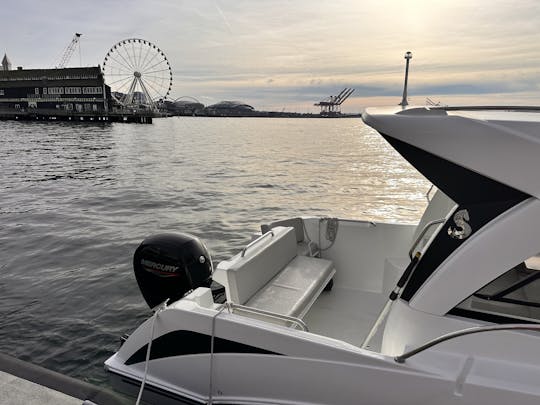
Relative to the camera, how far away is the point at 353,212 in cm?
1343

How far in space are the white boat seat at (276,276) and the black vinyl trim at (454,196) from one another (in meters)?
1.42

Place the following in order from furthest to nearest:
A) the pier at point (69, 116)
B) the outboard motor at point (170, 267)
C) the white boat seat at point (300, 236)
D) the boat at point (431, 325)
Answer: the pier at point (69, 116)
the white boat seat at point (300, 236)
the outboard motor at point (170, 267)
the boat at point (431, 325)

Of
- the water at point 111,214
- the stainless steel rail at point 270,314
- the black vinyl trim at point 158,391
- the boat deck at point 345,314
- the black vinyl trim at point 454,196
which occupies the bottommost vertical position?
the water at point 111,214

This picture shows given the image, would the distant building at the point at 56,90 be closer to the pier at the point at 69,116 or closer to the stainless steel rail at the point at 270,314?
the pier at the point at 69,116

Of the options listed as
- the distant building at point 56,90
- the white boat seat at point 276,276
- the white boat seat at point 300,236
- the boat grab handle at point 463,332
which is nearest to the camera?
the boat grab handle at point 463,332

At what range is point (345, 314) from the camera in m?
4.27

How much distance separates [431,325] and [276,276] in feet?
6.53

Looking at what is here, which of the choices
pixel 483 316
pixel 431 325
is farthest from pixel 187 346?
pixel 483 316

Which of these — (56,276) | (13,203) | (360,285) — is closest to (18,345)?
(56,276)

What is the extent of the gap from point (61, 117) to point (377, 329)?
9068 centimetres

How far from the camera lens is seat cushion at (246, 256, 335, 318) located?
12.1 feet

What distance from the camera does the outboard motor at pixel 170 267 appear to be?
393 centimetres

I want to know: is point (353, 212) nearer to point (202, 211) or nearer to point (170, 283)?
point (202, 211)

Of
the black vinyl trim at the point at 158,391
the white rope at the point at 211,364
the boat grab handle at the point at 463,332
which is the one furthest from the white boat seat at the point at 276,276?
the boat grab handle at the point at 463,332
